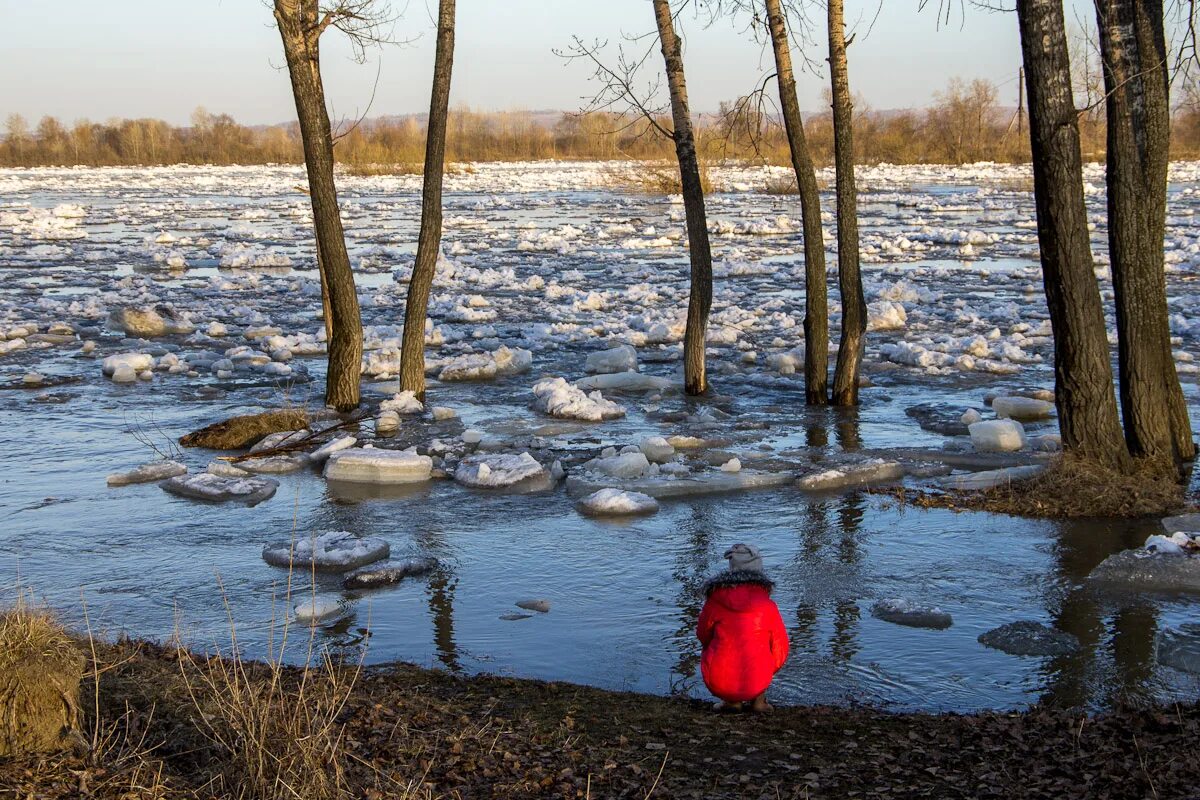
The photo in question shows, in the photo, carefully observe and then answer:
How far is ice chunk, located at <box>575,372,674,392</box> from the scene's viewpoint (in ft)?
43.5

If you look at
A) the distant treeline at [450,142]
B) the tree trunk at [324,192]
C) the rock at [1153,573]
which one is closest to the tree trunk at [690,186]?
the tree trunk at [324,192]

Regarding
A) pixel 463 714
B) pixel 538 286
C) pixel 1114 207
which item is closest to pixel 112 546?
pixel 463 714

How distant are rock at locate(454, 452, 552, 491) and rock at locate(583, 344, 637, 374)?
5.03 meters

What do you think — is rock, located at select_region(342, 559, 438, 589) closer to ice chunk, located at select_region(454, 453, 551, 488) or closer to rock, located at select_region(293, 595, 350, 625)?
rock, located at select_region(293, 595, 350, 625)

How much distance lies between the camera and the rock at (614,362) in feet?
47.7

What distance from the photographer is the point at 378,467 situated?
9516mm

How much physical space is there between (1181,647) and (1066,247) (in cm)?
319

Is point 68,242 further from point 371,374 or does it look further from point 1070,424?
point 1070,424

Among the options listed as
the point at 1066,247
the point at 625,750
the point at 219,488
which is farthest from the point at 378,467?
the point at 625,750

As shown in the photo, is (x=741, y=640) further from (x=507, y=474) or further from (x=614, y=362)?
(x=614, y=362)

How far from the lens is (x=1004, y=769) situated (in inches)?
168

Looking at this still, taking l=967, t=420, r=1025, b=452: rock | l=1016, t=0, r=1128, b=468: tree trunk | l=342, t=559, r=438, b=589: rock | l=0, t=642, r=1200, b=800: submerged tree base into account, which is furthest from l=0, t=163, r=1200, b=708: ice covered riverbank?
l=1016, t=0, r=1128, b=468: tree trunk

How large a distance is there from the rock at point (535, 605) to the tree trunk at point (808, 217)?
557 centimetres

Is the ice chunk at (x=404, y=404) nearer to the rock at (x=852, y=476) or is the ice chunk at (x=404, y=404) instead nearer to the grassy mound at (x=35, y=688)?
the rock at (x=852, y=476)
